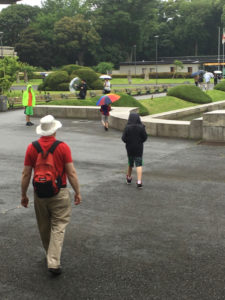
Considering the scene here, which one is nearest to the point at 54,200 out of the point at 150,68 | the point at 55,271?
the point at 55,271

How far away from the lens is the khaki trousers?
4828 millimetres

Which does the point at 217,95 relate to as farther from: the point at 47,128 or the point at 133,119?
the point at 47,128

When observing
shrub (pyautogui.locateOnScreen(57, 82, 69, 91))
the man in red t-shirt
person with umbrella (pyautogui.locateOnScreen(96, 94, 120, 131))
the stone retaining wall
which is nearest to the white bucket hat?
the man in red t-shirt

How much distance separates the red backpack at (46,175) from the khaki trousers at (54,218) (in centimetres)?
12

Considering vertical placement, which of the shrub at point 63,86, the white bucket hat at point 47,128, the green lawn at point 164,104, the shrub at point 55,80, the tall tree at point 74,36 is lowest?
the green lawn at point 164,104

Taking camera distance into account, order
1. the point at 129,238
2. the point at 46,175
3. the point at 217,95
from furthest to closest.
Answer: the point at 217,95
the point at 129,238
the point at 46,175

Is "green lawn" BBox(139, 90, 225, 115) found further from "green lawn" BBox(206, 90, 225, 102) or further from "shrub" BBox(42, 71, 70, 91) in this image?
"shrub" BBox(42, 71, 70, 91)

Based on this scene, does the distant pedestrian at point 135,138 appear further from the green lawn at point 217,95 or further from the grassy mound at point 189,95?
the green lawn at point 217,95

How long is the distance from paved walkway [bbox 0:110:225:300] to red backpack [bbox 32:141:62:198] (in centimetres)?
95

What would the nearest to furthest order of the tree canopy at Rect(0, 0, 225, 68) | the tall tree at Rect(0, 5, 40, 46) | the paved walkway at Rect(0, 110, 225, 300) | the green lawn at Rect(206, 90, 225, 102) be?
the paved walkway at Rect(0, 110, 225, 300)
the green lawn at Rect(206, 90, 225, 102)
the tree canopy at Rect(0, 0, 225, 68)
the tall tree at Rect(0, 5, 40, 46)

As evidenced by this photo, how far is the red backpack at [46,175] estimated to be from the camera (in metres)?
4.66

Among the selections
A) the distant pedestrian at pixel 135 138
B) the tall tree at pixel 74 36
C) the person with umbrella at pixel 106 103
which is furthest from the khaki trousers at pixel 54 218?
the tall tree at pixel 74 36

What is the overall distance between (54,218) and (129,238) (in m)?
1.44

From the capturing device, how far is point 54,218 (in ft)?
16.1
